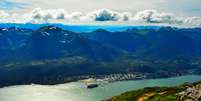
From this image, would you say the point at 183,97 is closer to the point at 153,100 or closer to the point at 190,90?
the point at 190,90

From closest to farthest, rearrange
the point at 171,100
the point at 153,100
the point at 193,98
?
the point at 193,98 → the point at 171,100 → the point at 153,100

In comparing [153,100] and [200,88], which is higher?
[200,88]

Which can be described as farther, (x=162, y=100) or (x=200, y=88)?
(x=162, y=100)

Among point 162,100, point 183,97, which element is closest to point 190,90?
point 183,97

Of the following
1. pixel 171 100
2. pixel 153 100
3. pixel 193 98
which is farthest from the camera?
pixel 153 100

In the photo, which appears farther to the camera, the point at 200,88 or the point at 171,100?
the point at 171,100

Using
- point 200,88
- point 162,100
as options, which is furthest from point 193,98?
point 162,100

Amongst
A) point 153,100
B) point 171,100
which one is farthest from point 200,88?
point 153,100

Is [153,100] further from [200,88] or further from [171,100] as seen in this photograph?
[200,88]
